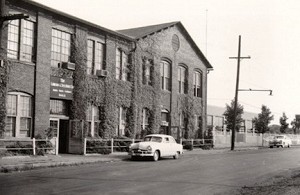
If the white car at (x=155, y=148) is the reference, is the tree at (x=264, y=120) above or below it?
above

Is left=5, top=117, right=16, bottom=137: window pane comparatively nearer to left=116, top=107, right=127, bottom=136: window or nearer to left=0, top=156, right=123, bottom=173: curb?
left=0, top=156, right=123, bottom=173: curb

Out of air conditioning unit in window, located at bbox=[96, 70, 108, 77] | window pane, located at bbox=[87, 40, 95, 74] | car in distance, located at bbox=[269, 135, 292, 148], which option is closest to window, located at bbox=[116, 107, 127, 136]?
air conditioning unit in window, located at bbox=[96, 70, 108, 77]

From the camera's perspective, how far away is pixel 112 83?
1171 inches

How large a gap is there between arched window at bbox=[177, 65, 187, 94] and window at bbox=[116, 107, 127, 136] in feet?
29.7

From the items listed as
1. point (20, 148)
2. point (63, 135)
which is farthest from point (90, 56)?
point (20, 148)

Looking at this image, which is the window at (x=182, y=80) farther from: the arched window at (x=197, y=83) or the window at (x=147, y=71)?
the window at (x=147, y=71)

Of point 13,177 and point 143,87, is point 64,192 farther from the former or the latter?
point 143,87

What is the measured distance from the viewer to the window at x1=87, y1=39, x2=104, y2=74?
28.0 metres

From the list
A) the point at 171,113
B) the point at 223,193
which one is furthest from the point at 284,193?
the point at 171,113

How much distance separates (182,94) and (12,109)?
65.3 ft

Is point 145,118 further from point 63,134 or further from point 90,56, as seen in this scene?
point 63,134

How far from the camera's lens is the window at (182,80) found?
38.8m

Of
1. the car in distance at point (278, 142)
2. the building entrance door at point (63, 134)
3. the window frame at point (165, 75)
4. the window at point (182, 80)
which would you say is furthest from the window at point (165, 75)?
the car in distance at point (278, 142)

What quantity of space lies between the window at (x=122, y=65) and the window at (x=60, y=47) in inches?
211
